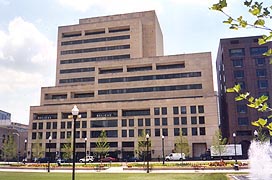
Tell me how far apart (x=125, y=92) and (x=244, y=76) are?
35.9 m

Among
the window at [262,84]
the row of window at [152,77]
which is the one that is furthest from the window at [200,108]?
the window at [262,84]

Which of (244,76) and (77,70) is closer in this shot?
(244,76)

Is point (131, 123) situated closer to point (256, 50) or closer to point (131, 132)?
point (131, 132)

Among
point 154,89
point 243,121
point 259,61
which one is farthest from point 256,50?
point 154,89

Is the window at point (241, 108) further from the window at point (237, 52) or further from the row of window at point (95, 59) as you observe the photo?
the row of window at point (95, 59)

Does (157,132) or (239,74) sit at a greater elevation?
(239,74)

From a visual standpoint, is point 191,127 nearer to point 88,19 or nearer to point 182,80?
point 182,80

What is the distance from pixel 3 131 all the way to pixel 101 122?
161ft

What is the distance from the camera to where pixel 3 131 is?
112 metres

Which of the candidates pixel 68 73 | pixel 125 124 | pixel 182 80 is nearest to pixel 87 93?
pixel 68 73

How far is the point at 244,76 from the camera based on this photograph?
274 ft

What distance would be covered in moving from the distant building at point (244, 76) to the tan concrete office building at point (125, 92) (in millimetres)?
5508

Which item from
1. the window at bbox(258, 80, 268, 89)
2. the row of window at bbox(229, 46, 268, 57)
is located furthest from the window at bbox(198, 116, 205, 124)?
the row of window at bbox(229, 46, 268, 57)

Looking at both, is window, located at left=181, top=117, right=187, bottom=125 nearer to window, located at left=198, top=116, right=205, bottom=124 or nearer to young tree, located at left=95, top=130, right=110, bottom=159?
window, located at left=198, top=116, right=205, bottom=124
